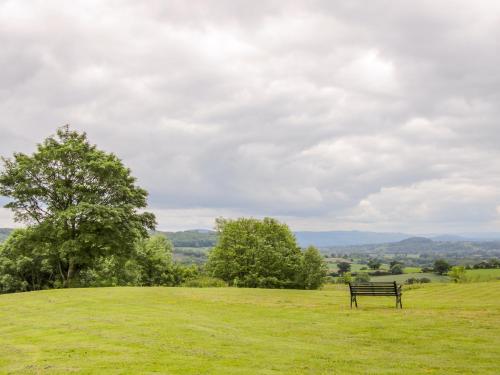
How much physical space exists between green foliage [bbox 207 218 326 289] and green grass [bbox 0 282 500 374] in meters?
42.1

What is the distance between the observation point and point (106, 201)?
137 feet

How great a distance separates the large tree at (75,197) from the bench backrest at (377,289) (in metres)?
22.8

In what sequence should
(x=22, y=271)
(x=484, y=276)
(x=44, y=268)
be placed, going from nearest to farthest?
1. (x=484, y=276)
2. (x=44, y=268)
3. (x=22, y=271)

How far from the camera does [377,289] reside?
24.2 meters

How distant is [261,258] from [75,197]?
34.9 metres

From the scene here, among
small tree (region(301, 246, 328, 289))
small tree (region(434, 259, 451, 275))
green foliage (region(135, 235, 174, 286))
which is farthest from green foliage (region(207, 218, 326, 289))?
small tree (region(434, 259, 451, 275))

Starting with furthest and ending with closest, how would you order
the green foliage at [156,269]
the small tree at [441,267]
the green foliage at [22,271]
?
the small tree at [441,267]
the green foliage at [156,269]
the green foliage at [22,271]

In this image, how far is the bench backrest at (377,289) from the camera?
78.4 ft

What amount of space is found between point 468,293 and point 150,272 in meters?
59.2

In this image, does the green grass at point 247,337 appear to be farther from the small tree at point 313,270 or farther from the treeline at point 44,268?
the small tree at point 313,270

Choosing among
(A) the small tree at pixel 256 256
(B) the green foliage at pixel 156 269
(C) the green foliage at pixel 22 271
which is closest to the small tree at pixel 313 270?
(A) the small tree at pixel 256 256

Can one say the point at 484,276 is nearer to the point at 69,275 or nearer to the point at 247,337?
the point at 69,275

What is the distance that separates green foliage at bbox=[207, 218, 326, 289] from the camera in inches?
2709

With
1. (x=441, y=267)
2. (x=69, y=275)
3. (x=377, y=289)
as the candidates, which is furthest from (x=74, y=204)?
(x=441, y=267)
